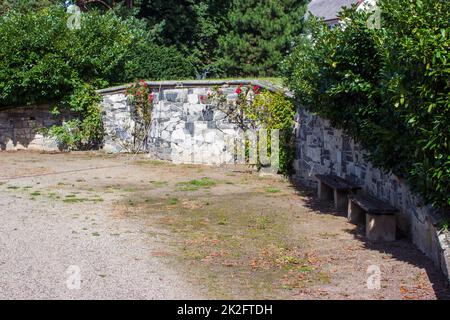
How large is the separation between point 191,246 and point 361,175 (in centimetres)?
A: 348

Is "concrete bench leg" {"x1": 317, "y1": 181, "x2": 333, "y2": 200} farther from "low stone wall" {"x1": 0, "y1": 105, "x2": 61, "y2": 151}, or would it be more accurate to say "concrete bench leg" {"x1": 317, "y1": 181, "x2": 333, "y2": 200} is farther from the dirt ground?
"low stone wall" {"x1": 0, "y1": 105, "x2": 61, "y2": 151}

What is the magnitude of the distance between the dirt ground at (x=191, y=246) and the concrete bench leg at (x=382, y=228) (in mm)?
134

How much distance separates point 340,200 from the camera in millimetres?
10078

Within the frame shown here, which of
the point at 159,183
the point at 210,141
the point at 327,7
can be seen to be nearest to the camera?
the point at 159,183

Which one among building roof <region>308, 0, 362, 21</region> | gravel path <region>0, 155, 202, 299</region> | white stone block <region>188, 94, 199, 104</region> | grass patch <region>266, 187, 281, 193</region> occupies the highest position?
building roof <region>308, 0, 362, 21</region>

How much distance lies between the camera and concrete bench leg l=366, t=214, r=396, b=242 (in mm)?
7867

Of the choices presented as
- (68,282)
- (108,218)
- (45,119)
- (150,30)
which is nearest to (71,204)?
(108,218)

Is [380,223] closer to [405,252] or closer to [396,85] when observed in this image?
[405,252]

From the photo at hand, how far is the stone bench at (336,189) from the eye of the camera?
998 cm

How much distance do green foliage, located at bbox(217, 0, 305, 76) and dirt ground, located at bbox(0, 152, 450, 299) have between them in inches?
431

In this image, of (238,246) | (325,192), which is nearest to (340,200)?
(325,192)

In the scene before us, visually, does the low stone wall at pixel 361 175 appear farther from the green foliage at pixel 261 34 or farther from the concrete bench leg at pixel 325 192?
the green foliage at pixel 261 34

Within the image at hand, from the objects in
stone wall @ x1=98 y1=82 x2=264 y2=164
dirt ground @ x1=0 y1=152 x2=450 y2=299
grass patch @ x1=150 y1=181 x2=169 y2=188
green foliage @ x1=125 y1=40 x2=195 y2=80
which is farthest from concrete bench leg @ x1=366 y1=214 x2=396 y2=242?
green foliage @ x1=125 y1=40 x2=195 y2=80
